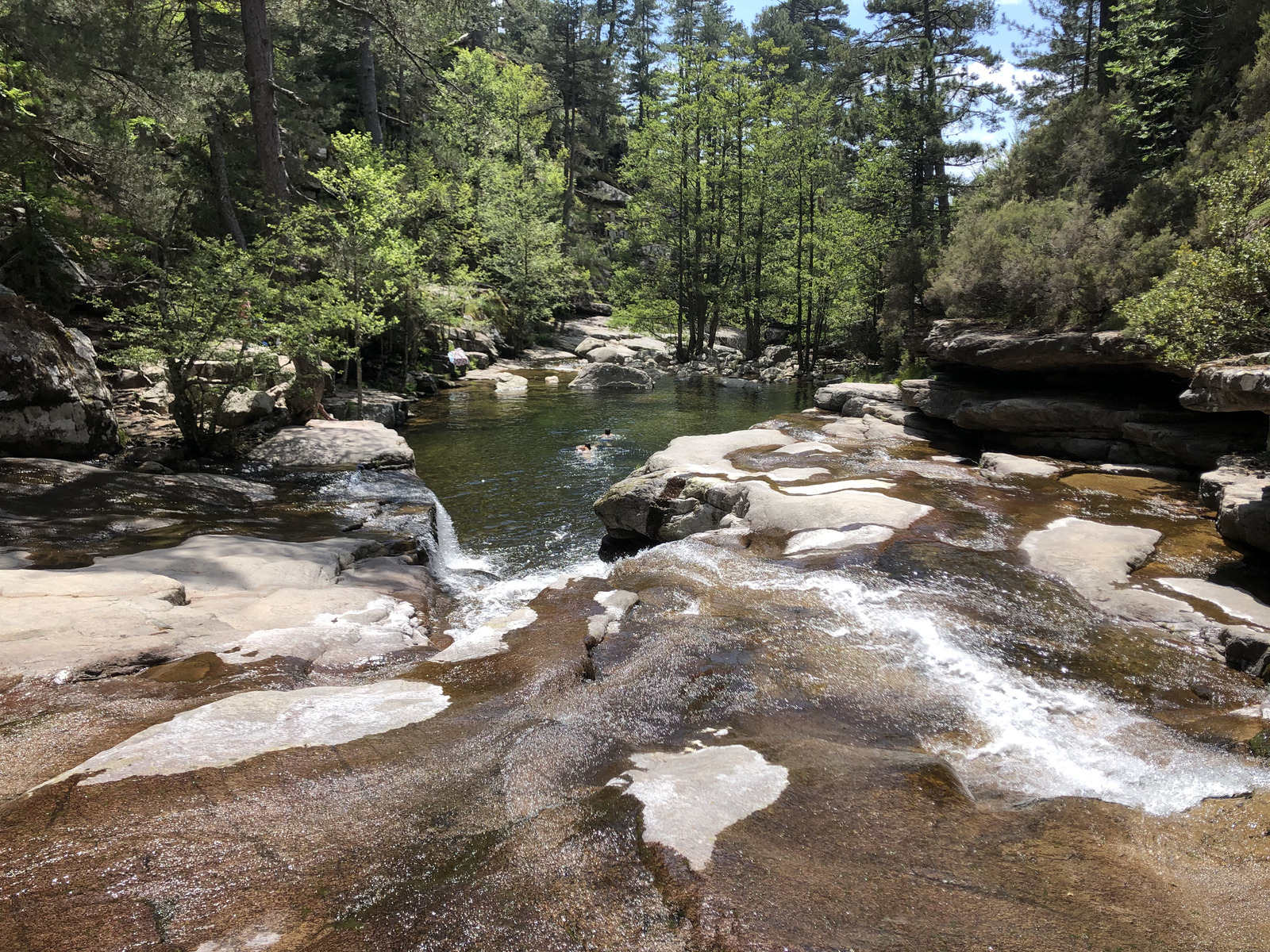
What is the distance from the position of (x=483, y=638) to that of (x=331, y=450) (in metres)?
8.63

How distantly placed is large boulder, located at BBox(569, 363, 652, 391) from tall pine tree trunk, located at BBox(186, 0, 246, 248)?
42.1ft

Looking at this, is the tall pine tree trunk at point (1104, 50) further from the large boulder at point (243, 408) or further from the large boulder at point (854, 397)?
the large boulder at point (243, 408)

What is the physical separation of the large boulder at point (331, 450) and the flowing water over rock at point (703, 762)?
392 centimetres

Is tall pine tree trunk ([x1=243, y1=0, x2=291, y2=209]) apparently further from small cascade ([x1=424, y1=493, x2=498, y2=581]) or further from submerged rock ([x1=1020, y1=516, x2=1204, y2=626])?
submerged rock ([x1=1020, y1=516, x2=1204, y2=626])

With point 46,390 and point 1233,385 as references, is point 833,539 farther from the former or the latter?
point 46,390

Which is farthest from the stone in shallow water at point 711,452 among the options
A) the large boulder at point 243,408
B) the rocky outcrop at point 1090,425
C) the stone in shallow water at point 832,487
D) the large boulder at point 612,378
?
the large boulder at point 612,378

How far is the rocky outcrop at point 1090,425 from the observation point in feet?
32.7

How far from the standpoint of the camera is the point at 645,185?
45.7 m

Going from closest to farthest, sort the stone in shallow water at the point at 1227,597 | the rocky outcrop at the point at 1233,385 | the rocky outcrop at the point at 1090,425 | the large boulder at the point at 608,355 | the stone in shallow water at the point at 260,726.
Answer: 1. the stone in shallow water at the point at 260,726
2. the stone in shallow water at the point at 1227,597
3. the rocky outcrop at the point at 1233,385
4. the rocky outcrop at the point at 1090,425
5. the large boulder at the point at 608,355

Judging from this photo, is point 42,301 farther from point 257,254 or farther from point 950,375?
point 950,375

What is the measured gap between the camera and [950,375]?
15.0 meters

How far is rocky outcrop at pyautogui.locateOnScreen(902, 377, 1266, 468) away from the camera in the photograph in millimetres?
9969

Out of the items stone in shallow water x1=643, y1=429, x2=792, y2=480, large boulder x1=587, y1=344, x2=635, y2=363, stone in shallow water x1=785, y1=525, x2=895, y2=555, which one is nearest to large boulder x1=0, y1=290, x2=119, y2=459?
stone in shallow water x1=643, y1=429, x2=792, y2=480

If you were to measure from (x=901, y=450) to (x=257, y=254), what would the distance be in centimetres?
1337
